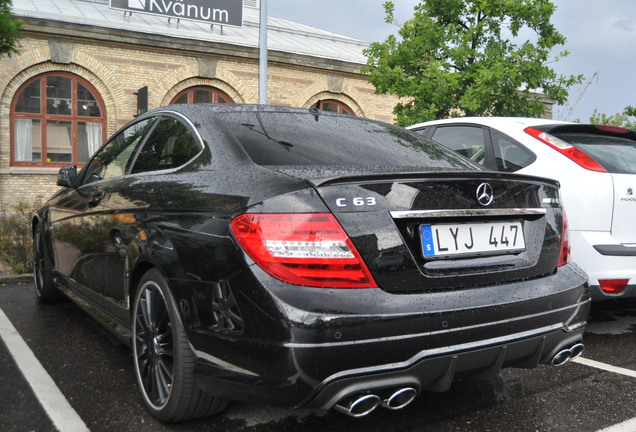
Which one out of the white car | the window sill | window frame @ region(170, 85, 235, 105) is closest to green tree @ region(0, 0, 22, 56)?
the white car

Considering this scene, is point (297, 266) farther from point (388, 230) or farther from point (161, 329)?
point (161, 329)

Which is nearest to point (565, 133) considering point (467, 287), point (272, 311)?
point (467, 287)

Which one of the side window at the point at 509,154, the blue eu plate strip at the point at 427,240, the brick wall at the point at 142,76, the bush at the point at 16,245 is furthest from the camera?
the brick wall at the point at 142,76

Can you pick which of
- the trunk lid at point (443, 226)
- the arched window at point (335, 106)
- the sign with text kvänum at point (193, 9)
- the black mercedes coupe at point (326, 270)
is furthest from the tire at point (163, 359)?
the arched window at point (335, 106)

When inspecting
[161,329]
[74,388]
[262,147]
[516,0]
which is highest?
[516,0]

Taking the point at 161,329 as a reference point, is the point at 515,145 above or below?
above

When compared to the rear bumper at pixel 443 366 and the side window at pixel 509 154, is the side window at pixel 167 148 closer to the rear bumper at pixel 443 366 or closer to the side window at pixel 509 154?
the rear bumper at pixel 443 366

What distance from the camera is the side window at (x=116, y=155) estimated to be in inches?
139

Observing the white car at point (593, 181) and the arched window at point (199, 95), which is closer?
the white car at point (593, 181)

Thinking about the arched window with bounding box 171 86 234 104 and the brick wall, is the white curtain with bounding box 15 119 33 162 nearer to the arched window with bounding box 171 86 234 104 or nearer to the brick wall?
the brick wall

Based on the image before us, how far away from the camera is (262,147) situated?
260 centimetres

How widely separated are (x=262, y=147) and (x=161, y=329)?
94 centimetres

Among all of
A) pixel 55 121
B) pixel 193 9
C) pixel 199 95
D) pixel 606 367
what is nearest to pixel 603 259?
pixel 606 367

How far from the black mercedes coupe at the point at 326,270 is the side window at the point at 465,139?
1847 mm
